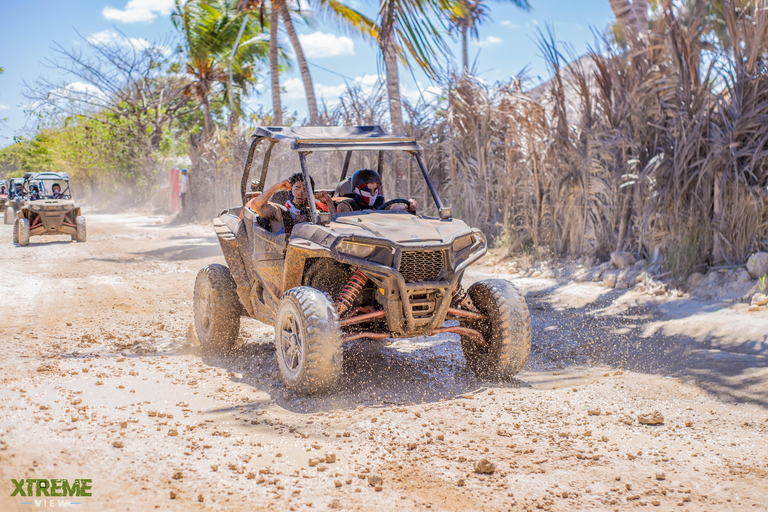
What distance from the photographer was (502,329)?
493cm

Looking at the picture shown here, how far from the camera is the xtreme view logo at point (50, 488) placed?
10.1 feet

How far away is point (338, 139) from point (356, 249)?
41.9 inches

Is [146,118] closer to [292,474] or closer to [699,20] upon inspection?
[699,20]

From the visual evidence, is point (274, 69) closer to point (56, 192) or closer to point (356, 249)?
point (56, 192)

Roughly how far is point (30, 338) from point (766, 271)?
7299 millimetres

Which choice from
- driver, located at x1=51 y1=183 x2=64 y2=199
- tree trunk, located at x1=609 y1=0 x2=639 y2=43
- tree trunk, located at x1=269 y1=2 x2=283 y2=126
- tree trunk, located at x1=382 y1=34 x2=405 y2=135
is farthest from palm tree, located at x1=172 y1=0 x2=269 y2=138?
tree trunk, located at x1=609 y1=0 x2=639 y2=43

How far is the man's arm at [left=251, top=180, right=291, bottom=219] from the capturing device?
555 centimetres

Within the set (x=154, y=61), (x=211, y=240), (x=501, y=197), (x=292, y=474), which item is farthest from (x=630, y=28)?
(x=154, y=61)

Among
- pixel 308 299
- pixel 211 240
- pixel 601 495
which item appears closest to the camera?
pixel 601 495

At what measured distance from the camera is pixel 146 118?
3522 centimetres

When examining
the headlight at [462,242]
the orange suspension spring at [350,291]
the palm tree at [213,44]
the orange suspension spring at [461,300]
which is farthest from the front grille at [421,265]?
the palm tree at [213,44]

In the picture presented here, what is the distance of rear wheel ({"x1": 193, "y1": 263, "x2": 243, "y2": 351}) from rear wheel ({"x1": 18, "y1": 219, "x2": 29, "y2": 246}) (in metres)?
10.9

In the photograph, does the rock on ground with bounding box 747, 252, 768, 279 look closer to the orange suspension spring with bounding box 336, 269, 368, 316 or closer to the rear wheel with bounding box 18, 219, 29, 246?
the orange suspension spring with bounding box 336, 269, 368, 316

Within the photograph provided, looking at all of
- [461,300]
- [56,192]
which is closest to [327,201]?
[461,300]
